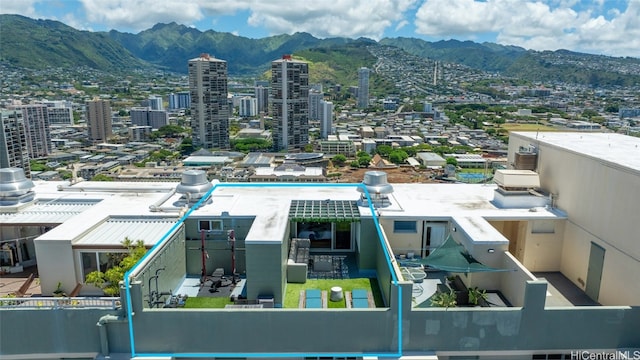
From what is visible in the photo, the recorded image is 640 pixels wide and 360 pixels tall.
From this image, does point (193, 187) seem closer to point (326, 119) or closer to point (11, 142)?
point (11, 142)

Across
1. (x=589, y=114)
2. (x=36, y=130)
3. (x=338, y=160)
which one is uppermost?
(x=589, y=114)

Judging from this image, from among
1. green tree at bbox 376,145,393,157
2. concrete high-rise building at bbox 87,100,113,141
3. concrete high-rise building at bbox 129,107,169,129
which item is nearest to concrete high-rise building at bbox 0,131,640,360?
green tree at bbox 376,145,393,157

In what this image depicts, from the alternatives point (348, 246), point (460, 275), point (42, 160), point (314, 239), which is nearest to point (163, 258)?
point (314, 239)

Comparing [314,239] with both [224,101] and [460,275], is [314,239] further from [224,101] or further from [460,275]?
[224,101]

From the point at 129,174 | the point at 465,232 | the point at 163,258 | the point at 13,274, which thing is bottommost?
the point at 129,174

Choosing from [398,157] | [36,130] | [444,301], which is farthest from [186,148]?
[444,301]

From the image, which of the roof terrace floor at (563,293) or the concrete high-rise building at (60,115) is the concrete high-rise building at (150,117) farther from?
the roof terrace floor at (563,293)

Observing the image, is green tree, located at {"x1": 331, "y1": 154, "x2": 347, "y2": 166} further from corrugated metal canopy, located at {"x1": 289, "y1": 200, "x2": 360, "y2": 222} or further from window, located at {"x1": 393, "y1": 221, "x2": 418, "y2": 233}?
window, located at {"x1": 393, "y1": 221, "x2": 418, "y2": 233}

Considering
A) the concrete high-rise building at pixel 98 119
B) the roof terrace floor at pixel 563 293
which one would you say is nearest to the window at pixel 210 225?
the roof terrace floor at pixel 563 293
